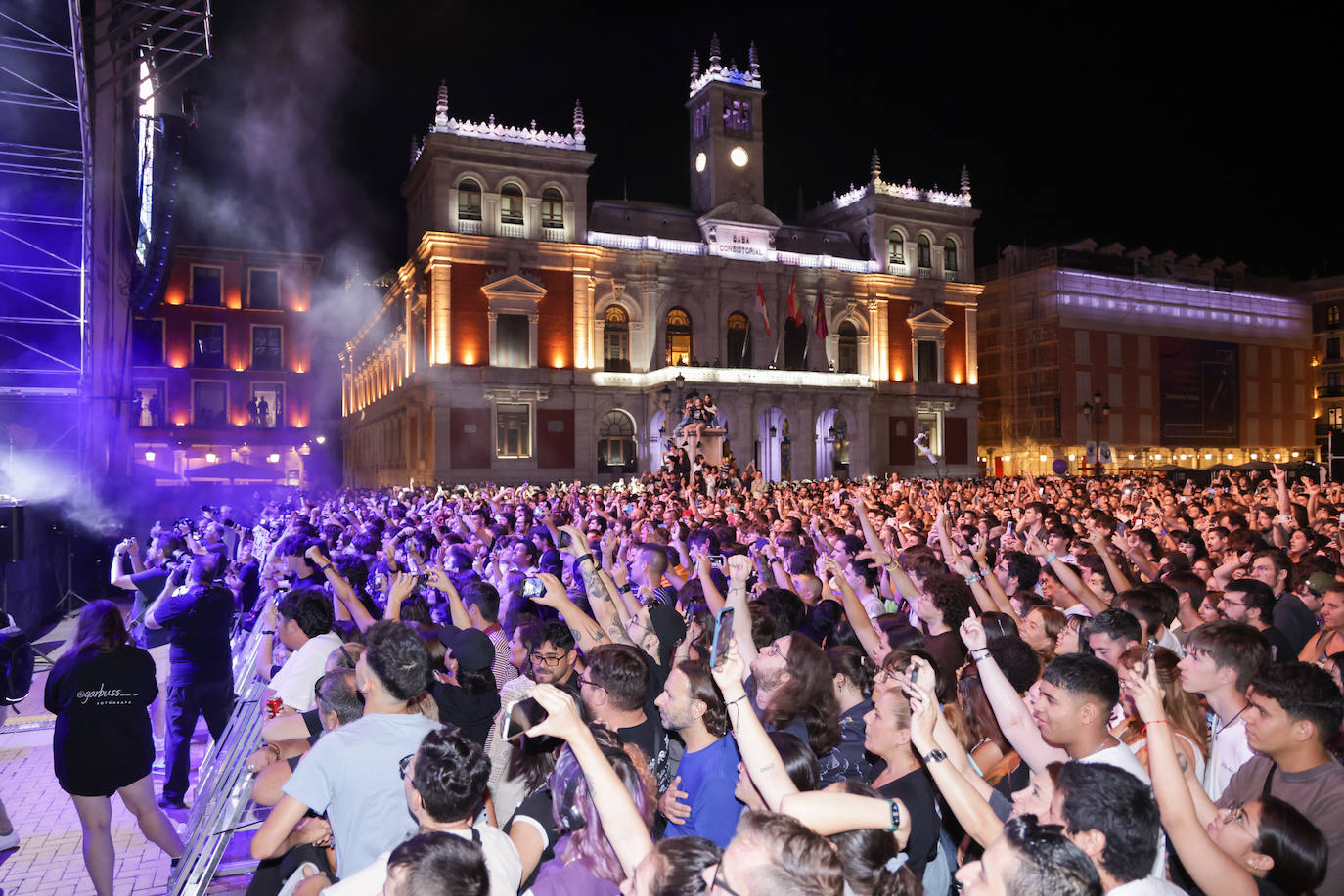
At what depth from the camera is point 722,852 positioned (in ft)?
8.31

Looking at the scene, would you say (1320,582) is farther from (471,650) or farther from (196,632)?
(196,632)

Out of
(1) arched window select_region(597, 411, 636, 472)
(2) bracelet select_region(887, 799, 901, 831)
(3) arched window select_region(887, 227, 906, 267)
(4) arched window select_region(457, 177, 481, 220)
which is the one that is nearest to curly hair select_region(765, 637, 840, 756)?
(2) bracelet select_region(887, 799, 901, 831)

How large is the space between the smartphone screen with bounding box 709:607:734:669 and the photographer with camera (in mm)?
4933

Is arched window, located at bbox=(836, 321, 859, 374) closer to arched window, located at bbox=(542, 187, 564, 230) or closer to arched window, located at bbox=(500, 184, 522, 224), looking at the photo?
arched window, located at bbox=(542, 187, 564, 230)

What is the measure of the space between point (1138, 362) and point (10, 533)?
2402 inches

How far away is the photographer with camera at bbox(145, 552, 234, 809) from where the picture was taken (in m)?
7.24

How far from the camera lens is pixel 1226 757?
4.27 meters

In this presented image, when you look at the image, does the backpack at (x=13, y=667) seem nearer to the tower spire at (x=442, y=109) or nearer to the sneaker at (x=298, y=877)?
the sneaker at (x=298, y=877)

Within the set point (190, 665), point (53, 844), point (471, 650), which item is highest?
point (471, 650)

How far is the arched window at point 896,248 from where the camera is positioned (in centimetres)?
5203

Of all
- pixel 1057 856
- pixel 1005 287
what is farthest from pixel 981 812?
pixel 1005 287

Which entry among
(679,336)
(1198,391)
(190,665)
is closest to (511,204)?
(679,336)

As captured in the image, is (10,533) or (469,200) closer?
(10,533)

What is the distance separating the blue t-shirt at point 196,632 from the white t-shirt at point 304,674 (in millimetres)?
2242
